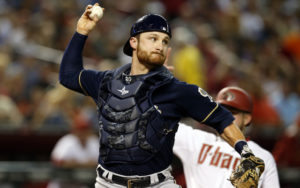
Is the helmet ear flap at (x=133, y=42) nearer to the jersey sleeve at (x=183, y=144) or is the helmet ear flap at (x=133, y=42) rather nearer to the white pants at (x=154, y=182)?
the white pants at (x=154, y=182)

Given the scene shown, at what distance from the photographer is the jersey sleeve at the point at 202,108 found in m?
3.91

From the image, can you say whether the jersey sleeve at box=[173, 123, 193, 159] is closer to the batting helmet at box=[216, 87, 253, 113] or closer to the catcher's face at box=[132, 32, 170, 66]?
the batting helmet at box=[216, 87, 253, 113]

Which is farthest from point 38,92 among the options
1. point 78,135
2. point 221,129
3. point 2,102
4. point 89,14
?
point 221,129

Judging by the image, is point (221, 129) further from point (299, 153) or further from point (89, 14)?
point (299, 153)

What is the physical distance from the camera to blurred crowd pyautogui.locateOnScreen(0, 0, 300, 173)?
31.1ft

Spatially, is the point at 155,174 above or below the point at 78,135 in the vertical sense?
above

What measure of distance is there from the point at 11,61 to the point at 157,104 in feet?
23.7

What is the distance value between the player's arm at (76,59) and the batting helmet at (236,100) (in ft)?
3.87

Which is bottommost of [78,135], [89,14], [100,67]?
[78,135]

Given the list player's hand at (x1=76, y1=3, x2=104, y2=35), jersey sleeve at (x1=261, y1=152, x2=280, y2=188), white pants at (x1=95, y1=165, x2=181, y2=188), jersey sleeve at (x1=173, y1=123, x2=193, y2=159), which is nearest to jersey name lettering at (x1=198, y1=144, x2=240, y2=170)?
jersey sleeve at (x1=173, y1=123, x2=193, y2=159)

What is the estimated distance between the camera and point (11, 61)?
35.3 feet

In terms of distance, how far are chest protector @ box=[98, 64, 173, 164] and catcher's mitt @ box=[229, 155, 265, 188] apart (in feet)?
1.76

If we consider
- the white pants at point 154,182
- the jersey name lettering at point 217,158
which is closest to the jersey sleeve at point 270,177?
the jersey name lettering at point 217,158

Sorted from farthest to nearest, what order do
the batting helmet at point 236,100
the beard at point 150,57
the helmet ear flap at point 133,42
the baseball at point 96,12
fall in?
the batting helmet at point 236,100 → the baseball at point 96,12 → the helmet ear flap at point 133,42 → the beard at point 150,57
